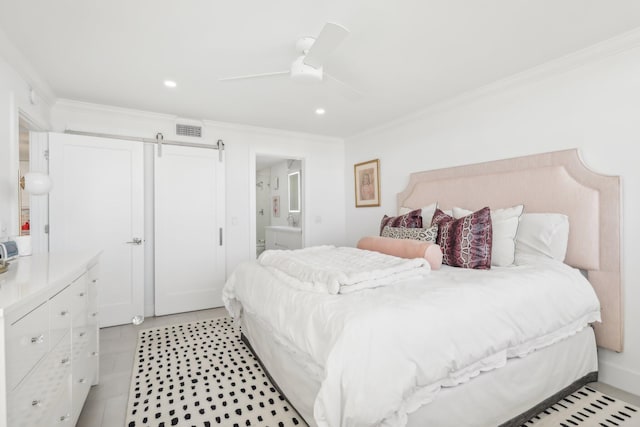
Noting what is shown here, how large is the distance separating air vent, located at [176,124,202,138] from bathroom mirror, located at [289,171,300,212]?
254 centimetres

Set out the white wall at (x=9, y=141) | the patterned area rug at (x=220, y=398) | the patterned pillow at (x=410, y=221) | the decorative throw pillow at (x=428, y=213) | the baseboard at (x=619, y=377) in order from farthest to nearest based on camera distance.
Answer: the decorative throw pillow at (x=428, y=213) < the patterned pillow at (x=410, y=221) < the white wall at (x=9, y=141) < the baseboard at (x=619, y=377) < the patterned area rug at (x=220, y=398)

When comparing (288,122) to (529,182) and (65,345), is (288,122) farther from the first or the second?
(65,345)

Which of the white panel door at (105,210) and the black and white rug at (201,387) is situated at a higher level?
the white panel door at (105,210)

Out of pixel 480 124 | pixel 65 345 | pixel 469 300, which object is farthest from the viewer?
pixel 480 124

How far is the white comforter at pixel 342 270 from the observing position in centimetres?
170

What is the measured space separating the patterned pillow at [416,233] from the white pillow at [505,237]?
434 mm

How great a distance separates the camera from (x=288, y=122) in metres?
4.11

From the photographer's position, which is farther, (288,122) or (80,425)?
(288,122)

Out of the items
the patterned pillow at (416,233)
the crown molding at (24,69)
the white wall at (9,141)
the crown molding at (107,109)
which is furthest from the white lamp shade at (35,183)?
the patterned pillow at (416,233)

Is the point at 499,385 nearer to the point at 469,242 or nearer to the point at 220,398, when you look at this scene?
the point at 469,242

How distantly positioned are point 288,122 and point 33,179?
2.67 m

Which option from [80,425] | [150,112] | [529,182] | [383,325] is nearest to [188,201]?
[150,112]

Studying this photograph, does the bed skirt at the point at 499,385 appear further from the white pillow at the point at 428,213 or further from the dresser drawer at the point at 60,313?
the white pillow at the point at 428,213

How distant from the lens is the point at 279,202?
7160 millimetres
